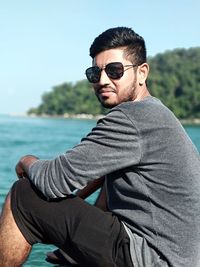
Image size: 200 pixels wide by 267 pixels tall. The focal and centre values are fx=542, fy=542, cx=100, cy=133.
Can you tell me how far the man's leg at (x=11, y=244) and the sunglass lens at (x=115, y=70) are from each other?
917mm

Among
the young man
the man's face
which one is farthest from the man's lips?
the young man

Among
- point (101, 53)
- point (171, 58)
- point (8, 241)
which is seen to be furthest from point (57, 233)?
point (171, 58)

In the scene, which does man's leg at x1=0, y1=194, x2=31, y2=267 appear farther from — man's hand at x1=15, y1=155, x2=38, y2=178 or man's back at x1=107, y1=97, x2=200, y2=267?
man's back at x1=107, y1=97, x2=200, y2=267

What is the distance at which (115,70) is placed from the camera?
2.93 metres

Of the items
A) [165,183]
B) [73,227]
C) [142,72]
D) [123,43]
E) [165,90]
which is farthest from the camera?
[165,90]

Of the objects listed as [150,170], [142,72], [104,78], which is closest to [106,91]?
[104,78]

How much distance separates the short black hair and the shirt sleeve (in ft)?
1.33

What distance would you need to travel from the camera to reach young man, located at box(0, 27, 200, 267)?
2633 millimetres

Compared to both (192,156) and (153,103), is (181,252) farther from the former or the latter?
(153,103)

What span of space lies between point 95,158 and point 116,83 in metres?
0.51

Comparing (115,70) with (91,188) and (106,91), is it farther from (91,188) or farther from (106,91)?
(91,188)

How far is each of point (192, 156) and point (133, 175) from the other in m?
0.31

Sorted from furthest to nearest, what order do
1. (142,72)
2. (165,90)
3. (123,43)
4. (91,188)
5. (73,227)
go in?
(165,90)
(91,188)
(142,72)
(123,43)
(73,227)

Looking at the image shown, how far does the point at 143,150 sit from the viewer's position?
2.62 meters
